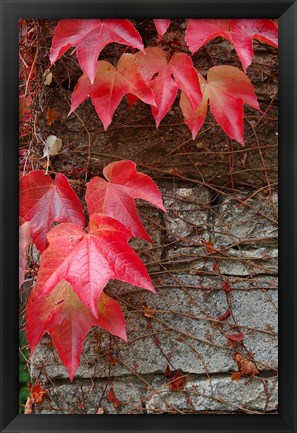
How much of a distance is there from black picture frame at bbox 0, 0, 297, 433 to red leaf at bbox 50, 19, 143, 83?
2 cm

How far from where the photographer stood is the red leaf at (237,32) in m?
1.24

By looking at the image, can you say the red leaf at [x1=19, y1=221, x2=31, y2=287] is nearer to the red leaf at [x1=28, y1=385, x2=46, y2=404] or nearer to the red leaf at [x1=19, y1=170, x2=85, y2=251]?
the red leaf at [x1=19, y1=170, x2=85, y2=251]

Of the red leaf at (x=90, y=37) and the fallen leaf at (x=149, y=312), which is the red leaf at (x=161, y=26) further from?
the fallen leaf at (x=149, y=312)

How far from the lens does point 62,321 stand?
4.18 ft

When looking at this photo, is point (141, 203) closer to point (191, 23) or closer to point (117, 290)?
point (117, 290)

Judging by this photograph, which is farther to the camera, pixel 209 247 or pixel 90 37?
Answer: pixel 209 247

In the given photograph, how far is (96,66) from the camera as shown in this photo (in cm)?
123

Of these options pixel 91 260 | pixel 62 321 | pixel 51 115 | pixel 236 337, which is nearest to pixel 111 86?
pixel 51 115

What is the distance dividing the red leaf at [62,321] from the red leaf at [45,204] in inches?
5.2

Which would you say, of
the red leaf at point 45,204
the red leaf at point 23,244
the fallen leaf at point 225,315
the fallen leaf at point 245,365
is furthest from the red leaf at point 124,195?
the fallen leaf at point 245,365
